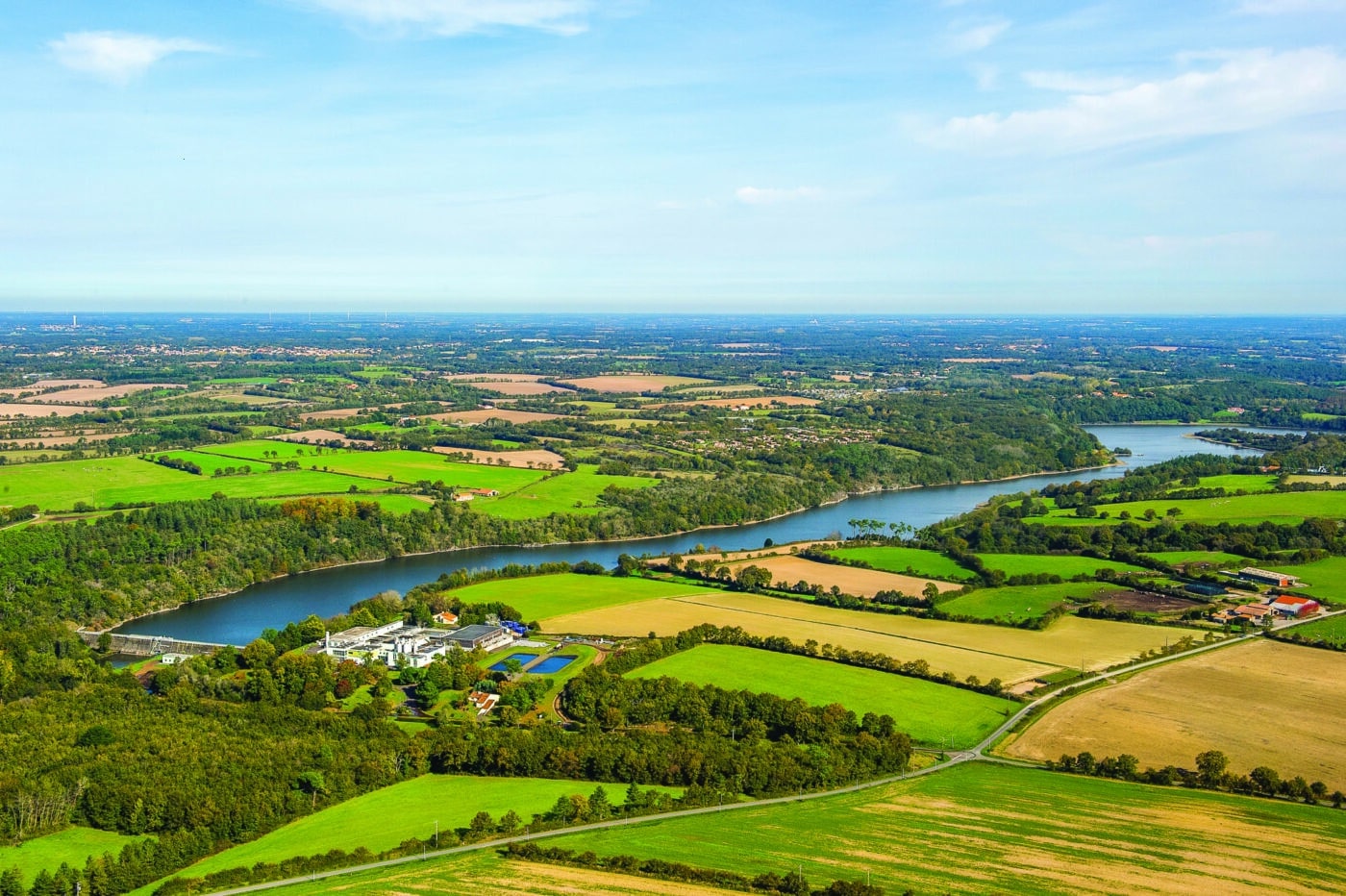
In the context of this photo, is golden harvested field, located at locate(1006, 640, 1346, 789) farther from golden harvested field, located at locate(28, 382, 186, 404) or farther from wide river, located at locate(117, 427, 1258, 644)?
golden harvested field, located at locate(28, 382, 186, 404)

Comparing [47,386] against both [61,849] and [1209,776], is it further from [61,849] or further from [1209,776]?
[1209,776]

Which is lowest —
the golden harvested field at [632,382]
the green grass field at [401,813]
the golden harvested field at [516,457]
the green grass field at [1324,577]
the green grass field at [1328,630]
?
the green grass field at [401,813]

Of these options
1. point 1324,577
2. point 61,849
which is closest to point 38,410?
point 61,849

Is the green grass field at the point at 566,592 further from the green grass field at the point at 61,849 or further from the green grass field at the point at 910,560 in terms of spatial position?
the green grass field at the point at 61,849

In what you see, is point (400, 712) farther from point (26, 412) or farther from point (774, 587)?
point (26, 412)

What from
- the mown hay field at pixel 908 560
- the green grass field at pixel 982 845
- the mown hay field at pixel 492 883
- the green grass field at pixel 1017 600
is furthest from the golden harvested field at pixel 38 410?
the green grass field at pixel 982 845

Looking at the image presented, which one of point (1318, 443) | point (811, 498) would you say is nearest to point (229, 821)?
point (811, 498)
